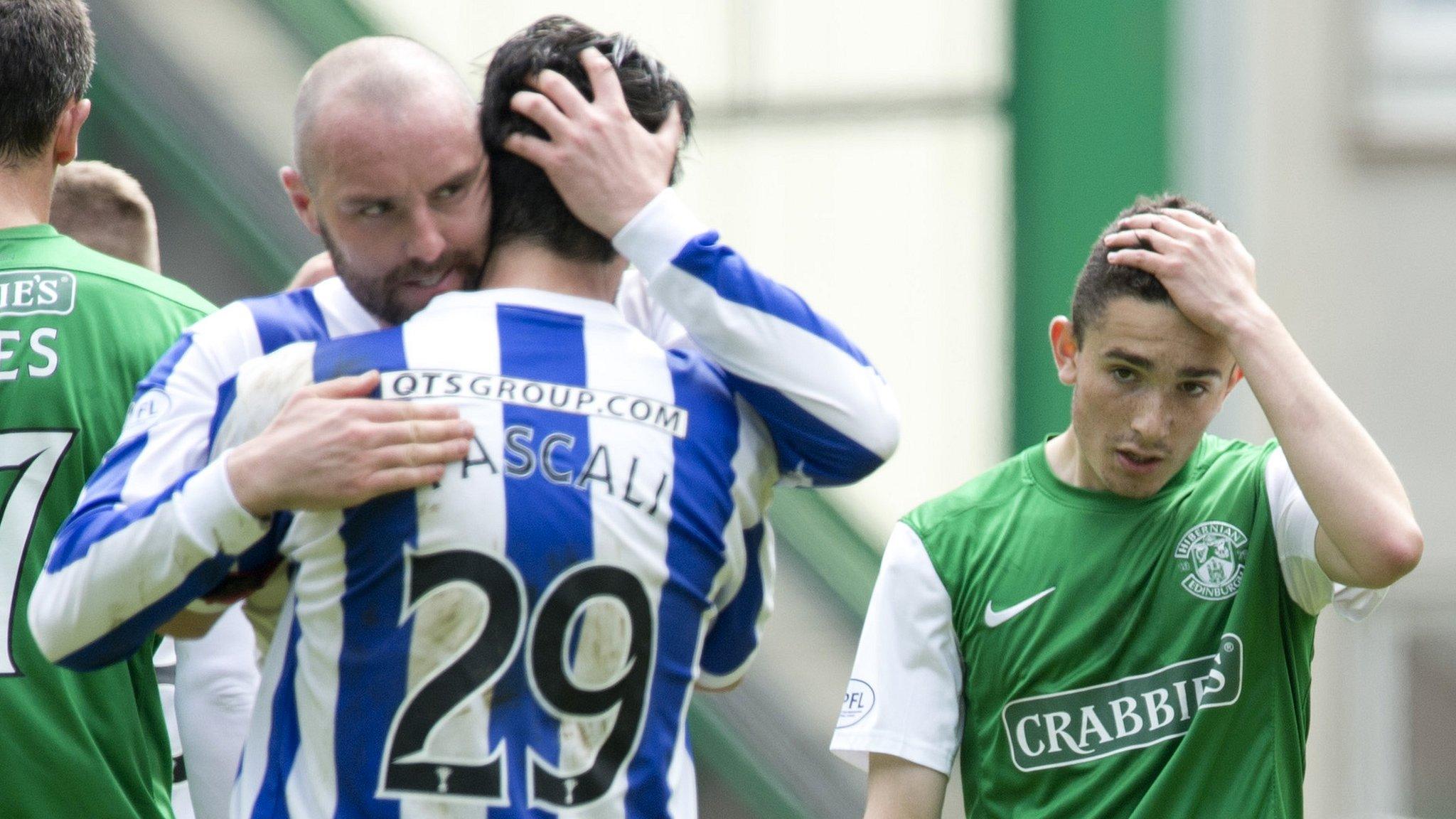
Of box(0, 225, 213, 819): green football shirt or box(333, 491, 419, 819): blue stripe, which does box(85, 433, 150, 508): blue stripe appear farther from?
box(0, 225, 213, 819): green football shirt

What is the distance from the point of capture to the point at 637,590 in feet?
6.31

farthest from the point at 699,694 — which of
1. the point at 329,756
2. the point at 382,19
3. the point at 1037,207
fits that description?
the point at 329,756

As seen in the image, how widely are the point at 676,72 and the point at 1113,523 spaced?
4.30m

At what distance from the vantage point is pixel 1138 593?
2645 mm

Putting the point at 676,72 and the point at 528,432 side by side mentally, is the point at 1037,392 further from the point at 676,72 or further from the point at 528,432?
the point at 528,432

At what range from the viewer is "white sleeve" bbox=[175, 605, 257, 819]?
286cm

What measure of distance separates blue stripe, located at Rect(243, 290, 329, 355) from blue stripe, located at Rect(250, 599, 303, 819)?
389 millimetres

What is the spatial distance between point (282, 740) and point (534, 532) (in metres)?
0.36

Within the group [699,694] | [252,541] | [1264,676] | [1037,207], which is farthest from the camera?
[1037,207]

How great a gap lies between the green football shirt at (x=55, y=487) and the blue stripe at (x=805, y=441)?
3.40ft

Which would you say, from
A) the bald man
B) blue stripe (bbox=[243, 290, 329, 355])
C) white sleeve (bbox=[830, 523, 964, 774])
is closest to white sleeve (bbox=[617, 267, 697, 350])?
the bald man

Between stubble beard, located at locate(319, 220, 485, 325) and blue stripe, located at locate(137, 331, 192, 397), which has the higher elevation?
stubble beard, located at locate(319, 220, 485, 325)

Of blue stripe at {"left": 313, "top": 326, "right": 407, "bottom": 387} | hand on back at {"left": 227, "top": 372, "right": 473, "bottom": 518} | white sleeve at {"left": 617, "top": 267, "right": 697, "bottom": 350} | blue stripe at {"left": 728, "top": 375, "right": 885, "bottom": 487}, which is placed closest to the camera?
hand on back at {"left": 227, "top": 372, "right": 473, "bottom": 518}

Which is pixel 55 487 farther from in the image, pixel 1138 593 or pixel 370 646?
pixel 1138 593
